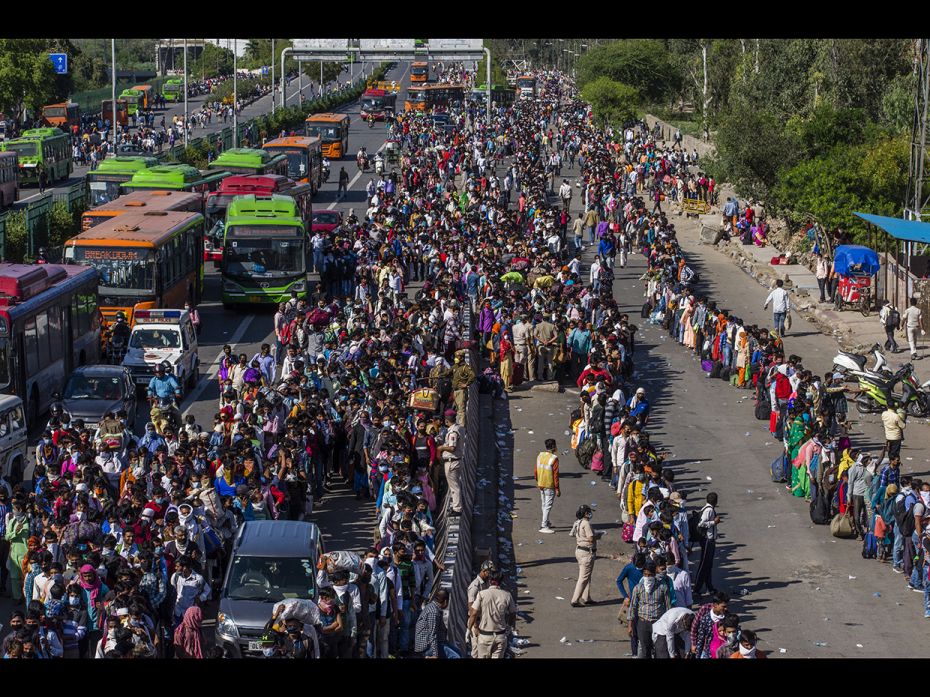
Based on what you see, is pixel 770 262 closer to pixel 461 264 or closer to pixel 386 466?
pixel 461 264

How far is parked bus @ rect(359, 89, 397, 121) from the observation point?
97188mm

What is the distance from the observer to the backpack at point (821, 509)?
19266mm

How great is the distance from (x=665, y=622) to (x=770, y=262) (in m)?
30.8

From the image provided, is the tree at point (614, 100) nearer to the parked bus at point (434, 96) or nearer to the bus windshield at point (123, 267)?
the parked bus at point (434, 96)

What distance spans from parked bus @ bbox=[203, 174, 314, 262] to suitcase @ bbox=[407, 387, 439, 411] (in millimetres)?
19048

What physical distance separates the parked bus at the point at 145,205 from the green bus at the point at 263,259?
7.95 feet

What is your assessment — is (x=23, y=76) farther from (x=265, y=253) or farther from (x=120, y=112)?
(x=265, y=253)

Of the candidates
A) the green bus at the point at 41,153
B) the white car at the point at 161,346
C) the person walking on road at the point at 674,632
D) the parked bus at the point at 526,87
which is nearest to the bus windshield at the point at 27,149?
the green bus at the point at 41,153

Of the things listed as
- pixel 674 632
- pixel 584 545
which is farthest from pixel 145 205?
pixel 674 632

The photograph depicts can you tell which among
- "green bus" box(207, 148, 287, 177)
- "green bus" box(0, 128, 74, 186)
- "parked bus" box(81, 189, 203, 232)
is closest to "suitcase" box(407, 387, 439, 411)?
"parked bus" box(81, 189, 203, 232)

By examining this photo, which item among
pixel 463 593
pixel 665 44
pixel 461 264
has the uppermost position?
pixel 665 44

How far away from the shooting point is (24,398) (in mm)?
23094

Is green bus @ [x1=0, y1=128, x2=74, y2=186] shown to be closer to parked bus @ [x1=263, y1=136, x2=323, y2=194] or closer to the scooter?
parked bus @ [x1=263, y1=136, x2=323, y2=194]

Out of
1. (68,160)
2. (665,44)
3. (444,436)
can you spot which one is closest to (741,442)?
(444,436)
